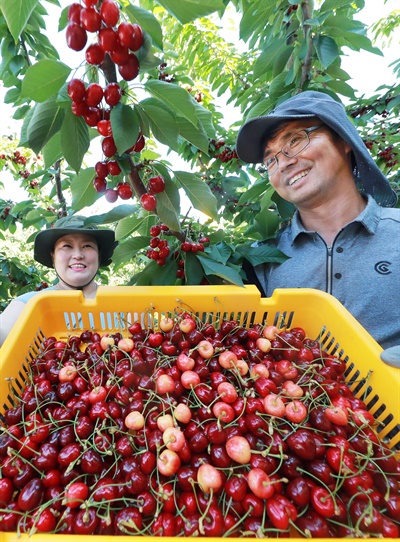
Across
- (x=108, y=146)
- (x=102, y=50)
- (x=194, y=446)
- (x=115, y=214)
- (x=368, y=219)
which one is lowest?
(x=194, y=446)

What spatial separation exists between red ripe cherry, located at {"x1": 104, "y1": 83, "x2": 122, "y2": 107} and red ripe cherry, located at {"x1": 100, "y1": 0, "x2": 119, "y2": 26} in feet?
0.41

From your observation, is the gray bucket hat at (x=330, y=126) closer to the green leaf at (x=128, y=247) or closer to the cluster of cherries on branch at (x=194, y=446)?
the green leaf at (x=128, y=247)

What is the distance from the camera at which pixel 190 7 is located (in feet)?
2.21

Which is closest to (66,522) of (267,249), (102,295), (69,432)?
(69,432)

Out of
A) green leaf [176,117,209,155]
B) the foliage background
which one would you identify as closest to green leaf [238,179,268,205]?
the foliage background

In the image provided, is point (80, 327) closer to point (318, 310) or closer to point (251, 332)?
point (251, 332)

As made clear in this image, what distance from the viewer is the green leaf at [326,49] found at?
4.37ft

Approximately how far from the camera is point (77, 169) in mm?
844

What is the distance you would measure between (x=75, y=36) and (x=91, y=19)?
0.18ft

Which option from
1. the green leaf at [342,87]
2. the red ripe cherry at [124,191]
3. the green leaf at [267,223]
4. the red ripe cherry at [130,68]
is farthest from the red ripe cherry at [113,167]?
the green leaf at [342,87]

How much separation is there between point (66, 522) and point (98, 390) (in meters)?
0.30

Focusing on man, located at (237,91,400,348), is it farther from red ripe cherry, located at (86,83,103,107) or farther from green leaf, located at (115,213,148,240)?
red ripe cherry, located at (86,83,103,107)

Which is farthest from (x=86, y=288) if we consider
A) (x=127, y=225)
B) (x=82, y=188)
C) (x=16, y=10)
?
(x=16, y=10)

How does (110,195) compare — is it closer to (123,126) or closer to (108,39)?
(123,126)
